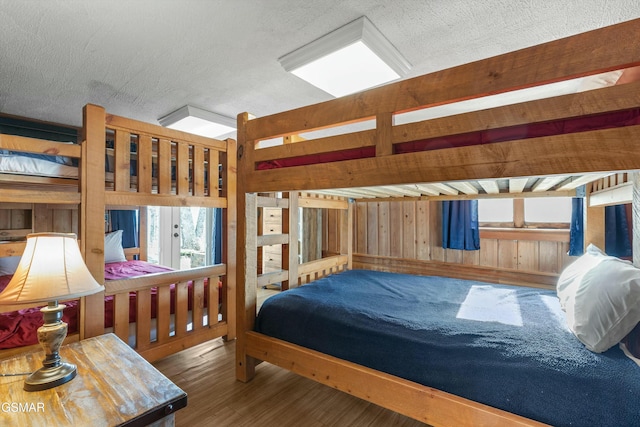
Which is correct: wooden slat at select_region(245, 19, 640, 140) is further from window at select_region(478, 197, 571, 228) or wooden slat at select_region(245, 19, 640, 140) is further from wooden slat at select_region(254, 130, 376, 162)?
window at select_region(478, 197, 571, 228)

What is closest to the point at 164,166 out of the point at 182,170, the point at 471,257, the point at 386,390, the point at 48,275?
the point at 182,170

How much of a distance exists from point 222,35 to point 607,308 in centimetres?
233

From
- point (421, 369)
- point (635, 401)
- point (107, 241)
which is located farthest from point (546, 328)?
point (107, 241)

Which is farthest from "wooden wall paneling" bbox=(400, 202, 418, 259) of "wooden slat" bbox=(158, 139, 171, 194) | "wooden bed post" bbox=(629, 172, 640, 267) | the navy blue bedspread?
"wooden slat" bbox=(158, 139, 171, 194)

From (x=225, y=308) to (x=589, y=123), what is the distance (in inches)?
100

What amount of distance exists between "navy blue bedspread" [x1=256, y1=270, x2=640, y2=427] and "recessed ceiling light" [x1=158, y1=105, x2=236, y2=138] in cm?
198

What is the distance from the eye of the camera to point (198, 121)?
3.02m

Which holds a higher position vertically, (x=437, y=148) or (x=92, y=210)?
(x=437, y=148)

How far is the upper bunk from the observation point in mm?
913

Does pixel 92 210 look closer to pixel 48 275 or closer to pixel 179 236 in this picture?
pixel 48 275

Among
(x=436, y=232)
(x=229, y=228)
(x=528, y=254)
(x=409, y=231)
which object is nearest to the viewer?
(x=229, y=228)

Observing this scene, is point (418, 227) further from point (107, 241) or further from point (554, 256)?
point (107, 241)

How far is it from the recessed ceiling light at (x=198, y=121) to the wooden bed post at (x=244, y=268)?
1.22m

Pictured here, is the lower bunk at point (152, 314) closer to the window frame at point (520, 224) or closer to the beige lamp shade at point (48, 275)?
the beige lamp shade at point (48, 275)
